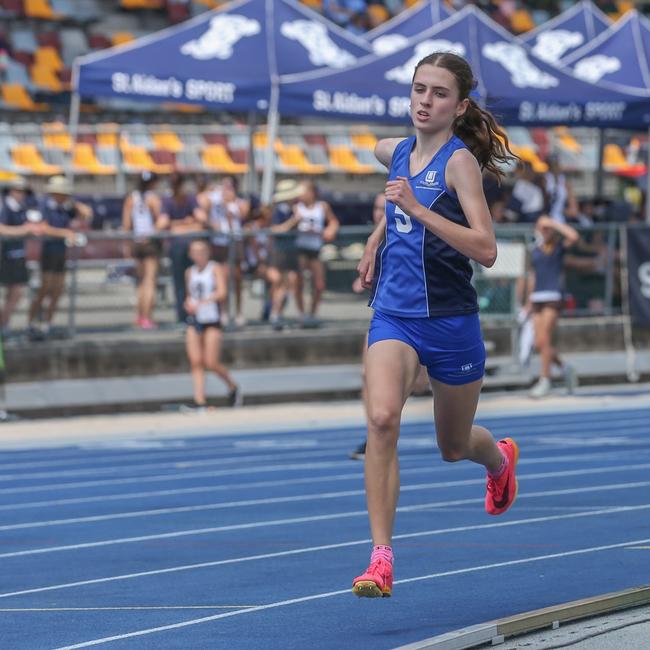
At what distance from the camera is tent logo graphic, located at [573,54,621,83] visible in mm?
22938

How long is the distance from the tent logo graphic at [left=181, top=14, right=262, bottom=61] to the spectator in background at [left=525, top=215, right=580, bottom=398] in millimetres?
4392

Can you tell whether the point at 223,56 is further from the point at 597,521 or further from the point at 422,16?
the point at 597,521

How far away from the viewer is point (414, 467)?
38.9 ft

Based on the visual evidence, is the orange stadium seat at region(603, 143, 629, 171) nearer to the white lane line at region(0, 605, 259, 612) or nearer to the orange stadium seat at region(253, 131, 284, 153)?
the orange stadium seat at region(253, 131, 284, 153)

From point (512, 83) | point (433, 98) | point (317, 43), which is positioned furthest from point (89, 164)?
point (433, 98)

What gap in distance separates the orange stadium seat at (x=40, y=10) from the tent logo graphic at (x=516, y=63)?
19216mm

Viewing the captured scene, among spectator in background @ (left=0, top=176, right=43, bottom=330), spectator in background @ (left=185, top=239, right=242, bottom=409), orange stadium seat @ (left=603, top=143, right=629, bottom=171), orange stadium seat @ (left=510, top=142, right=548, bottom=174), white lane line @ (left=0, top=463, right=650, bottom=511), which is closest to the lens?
white lane line @ (left=0, top=463, right=650, bottom=511)

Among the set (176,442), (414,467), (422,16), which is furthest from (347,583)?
(422,16)

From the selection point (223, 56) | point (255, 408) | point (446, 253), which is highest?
point (223, 56)

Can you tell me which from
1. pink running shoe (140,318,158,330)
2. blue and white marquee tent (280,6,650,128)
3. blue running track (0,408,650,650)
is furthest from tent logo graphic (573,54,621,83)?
blue running track (0,408,650,650)

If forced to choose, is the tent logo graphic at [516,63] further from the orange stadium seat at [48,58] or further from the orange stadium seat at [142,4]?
the orange stadium seat at [142,4]

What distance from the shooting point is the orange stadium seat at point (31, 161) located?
2531 centimetres

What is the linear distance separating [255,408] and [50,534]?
842cm

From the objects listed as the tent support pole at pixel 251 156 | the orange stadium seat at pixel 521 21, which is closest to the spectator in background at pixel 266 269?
the tent support pole at pixel 251 156
